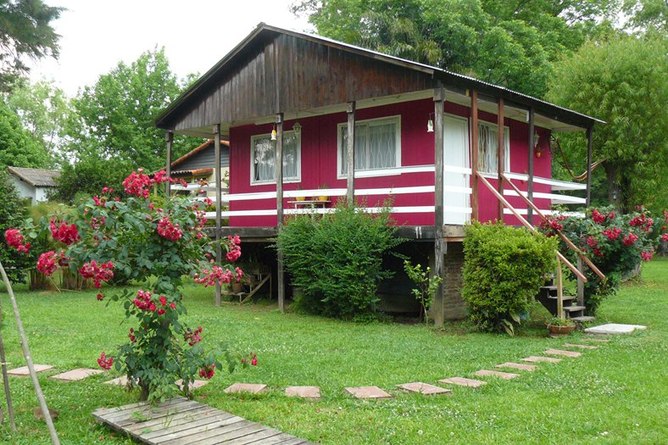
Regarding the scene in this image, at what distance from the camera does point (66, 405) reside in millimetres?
5734

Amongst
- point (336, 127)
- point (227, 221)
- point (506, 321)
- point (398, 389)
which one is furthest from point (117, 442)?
point (227, 221)

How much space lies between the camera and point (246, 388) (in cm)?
617

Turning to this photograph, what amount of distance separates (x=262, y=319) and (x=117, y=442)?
6.86 m

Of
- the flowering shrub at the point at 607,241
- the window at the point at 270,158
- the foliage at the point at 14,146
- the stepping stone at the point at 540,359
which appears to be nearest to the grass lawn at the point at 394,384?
the stepping stone at the point at 540,359

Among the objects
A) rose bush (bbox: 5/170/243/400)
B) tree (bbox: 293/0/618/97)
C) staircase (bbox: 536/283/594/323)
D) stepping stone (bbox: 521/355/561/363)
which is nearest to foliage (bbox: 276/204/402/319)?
staircase (bbox: 536/283/594/323)

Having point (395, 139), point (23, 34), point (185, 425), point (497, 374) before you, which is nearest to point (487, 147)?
point (395, 139)

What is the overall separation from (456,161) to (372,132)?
74.0 inches

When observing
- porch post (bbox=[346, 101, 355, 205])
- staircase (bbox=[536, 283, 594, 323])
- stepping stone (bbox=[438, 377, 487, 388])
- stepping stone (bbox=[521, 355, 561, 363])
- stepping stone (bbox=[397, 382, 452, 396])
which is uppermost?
porch post (bbox=[346, 101, 355, 205])

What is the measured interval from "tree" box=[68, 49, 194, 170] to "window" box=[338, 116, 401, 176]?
91.1ft

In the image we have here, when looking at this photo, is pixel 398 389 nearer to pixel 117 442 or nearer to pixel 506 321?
pixel 117 442

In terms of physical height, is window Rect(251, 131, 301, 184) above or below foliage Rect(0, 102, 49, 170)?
below

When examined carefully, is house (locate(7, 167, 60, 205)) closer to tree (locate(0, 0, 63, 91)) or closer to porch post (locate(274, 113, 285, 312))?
tree (locate(0, 0, 63, 91))

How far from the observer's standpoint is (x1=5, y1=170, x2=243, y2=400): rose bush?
16.9 ft

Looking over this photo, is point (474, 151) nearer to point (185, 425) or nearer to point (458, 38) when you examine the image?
point (185, 425)
